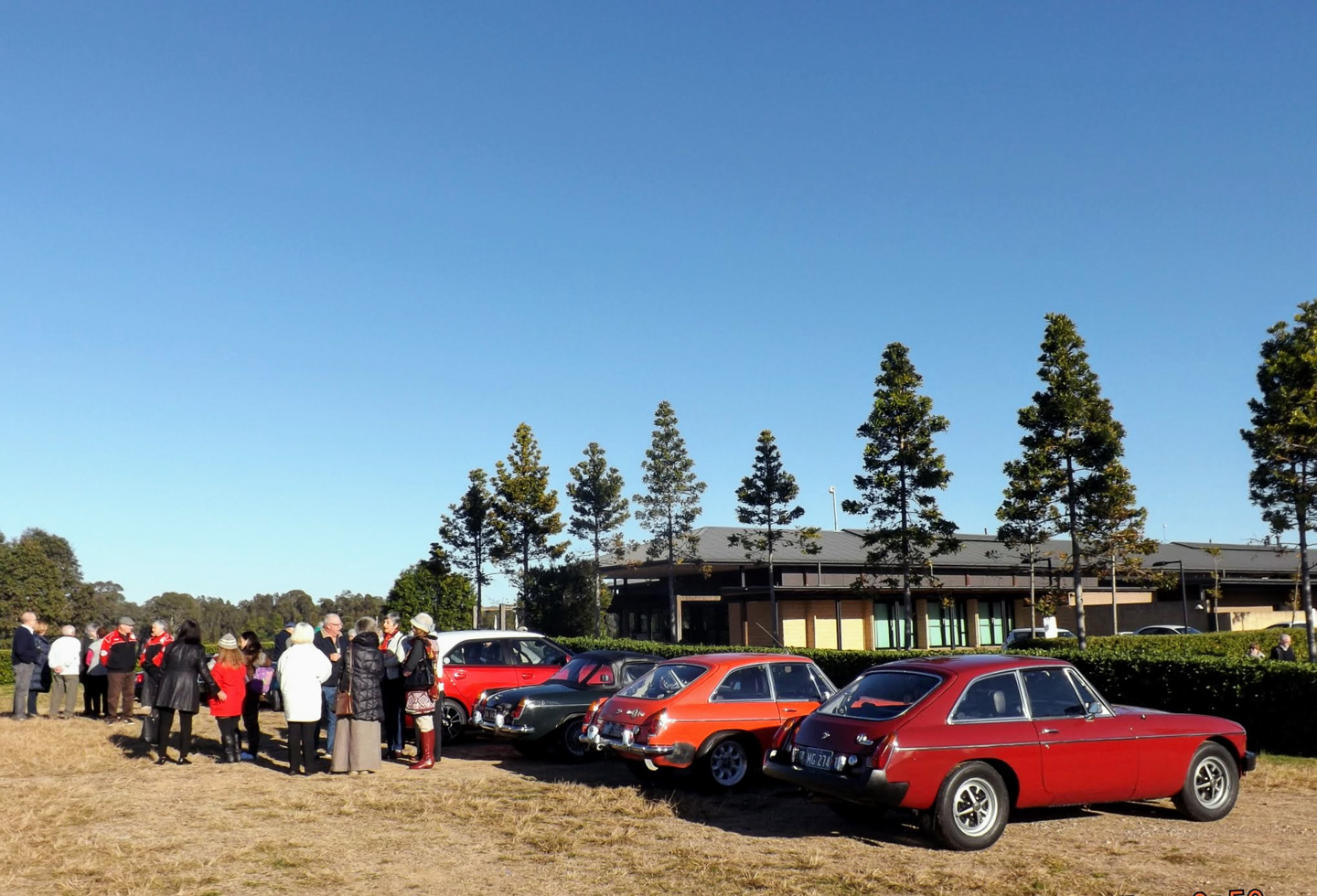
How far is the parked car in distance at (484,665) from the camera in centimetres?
1686

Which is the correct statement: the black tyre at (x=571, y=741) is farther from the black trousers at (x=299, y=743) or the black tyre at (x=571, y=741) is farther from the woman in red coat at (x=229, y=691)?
the woman in red coat at (x=229, y=691)

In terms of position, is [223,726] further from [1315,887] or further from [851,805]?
[1315,887]

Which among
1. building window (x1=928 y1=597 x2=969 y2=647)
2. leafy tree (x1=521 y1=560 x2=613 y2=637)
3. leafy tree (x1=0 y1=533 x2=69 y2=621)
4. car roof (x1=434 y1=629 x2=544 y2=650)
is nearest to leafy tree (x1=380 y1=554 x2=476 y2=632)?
leafy tree (x1=521 y1=560 x2=613 y2=637)

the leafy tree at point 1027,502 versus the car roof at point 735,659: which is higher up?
the leafy tree at point 1027,502

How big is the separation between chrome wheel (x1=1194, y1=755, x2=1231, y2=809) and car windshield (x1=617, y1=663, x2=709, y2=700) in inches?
196

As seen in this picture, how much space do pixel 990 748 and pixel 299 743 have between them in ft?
28.4

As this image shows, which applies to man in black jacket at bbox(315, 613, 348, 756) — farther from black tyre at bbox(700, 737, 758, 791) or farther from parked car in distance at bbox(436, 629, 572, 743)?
black tyre at bbox(700, 737, 758, 791)

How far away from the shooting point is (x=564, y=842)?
9.54 meters

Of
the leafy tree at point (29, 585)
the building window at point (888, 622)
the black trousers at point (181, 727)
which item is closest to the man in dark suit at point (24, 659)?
the black trousers at point (181, 727)

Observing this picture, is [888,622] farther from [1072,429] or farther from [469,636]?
[469,636]

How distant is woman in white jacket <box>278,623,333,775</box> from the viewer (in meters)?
13.4

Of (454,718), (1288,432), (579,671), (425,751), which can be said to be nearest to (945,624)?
(1288,432)

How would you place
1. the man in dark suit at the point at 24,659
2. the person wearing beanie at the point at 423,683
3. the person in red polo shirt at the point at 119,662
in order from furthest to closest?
the person in red polo shirt at the point at 119,662
the man in dark suit at the point at 24,659
the person wearing beanie at the point at 423,683

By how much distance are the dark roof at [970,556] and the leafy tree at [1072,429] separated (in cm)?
1188
